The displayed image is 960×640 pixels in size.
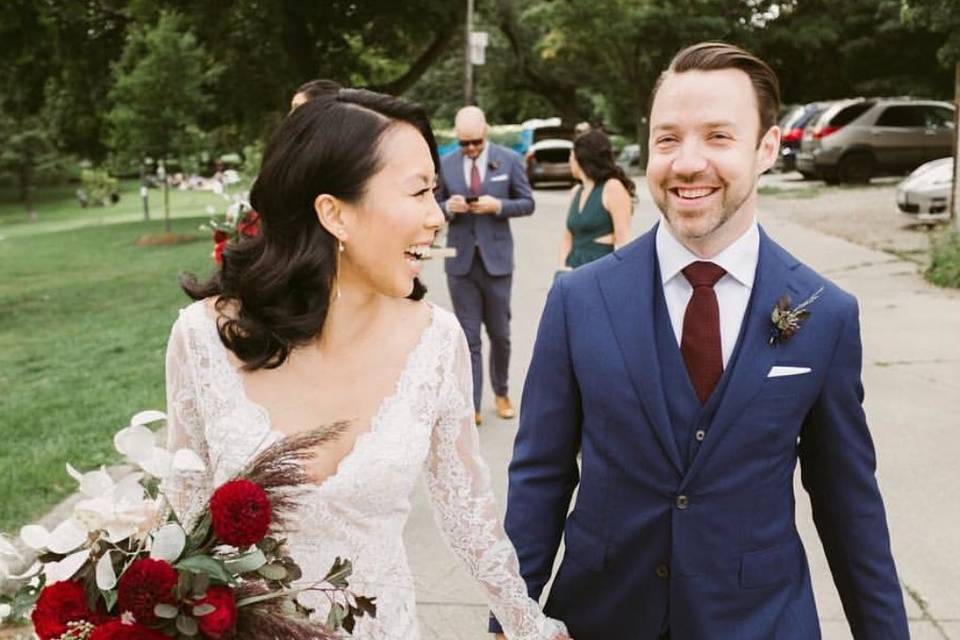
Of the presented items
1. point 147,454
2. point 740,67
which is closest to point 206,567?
point 147,454

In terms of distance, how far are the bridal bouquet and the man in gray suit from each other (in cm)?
556

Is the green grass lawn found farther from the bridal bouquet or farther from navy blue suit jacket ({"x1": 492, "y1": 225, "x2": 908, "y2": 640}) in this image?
the bridal bouquet

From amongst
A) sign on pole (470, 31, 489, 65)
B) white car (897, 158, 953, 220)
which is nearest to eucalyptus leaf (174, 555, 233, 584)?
white car (897, 158, 953, 220)

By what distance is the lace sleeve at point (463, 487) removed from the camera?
100 inches

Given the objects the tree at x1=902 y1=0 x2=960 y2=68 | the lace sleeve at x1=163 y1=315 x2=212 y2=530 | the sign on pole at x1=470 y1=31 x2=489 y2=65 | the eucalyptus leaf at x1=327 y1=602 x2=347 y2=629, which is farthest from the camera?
the sign on pole at x1=470 y1=31 x2=489 y2=65

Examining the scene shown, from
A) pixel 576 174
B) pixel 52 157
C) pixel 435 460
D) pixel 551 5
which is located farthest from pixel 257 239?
pixel 52 157

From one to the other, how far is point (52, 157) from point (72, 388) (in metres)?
47.3

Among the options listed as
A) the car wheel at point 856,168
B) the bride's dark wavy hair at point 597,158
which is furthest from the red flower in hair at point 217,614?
the car wheel at point 856,168

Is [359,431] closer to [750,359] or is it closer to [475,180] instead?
[750,359]

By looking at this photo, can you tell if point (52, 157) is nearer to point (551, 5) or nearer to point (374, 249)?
point (551, 5)

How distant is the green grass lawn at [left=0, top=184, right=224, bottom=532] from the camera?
7078 mm

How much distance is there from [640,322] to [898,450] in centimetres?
489

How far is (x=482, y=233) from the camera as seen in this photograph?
7434 mm

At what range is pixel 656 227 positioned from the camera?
245 cm
